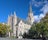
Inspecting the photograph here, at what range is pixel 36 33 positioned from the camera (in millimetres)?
73812

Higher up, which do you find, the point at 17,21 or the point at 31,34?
the point at 17,21

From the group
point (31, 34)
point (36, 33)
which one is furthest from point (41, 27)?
point (31, 34)

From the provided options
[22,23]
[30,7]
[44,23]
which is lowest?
[44,23]

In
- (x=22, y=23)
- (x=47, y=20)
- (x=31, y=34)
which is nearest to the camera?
(x=47, y=20)

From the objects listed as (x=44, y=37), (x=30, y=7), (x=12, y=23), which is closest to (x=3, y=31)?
(x=44, y=37)

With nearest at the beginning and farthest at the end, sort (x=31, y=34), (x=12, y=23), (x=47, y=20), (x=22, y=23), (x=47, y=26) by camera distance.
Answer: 1. (x=47, y=26)
2. (x=47, y=20)
3. (x=31, y=34)
4. (x=22, y=23)
5. (x=12, y=23)

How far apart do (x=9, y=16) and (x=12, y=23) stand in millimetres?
7894

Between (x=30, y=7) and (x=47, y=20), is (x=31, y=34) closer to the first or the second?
(x=47, y=20)

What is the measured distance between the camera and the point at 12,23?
509 feet

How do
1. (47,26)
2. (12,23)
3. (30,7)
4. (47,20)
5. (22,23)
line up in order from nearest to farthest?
(47,26), (47,20), (22,23), (12,23), (30,7)

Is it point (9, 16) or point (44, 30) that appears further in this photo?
point (9, 16)

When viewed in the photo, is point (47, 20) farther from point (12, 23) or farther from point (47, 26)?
point (12, 23)

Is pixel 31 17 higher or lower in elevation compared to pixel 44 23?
higher

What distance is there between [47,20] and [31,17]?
110 m
